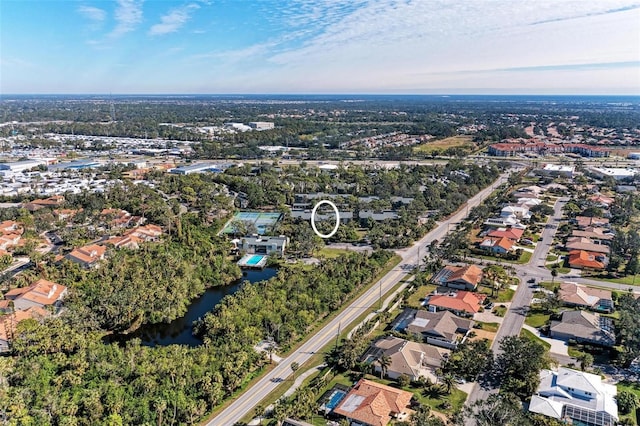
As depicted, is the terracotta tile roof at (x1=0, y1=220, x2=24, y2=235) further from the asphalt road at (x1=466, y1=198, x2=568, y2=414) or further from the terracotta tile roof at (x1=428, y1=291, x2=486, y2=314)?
the asphalt road at (x1=466, y1=198, x2=568, y2=414)

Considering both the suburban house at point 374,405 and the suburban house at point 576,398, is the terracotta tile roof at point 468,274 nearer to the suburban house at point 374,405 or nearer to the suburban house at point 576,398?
the suburban house at point 576,398

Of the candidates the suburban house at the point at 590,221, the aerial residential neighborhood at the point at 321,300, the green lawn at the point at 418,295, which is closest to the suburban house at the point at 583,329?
the aerial residential neighborhood at the point at 321,300

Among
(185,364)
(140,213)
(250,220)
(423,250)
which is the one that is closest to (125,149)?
(140,213)

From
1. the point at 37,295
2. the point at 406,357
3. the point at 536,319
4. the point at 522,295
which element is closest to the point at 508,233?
the point at 522,295

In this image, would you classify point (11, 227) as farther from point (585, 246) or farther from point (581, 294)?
point (585, 246)

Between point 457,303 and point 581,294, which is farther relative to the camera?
point 581,294

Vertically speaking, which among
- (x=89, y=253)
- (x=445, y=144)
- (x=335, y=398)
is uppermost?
(x=445, y=144)

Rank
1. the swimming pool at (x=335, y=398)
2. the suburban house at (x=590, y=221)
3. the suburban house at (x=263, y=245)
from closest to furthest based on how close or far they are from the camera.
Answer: the swimming pool at (x=335, y=398), the suburban house at (x=263, y=245), the suburban house at (x=590, y=221)
